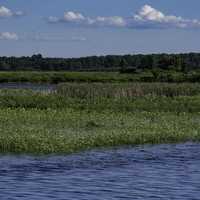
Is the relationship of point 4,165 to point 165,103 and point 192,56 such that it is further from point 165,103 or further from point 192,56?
point 192,56

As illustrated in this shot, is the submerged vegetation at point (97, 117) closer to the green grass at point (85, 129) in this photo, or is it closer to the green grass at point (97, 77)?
the green grass at point (85, 129)

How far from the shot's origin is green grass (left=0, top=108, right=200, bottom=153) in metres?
25.1

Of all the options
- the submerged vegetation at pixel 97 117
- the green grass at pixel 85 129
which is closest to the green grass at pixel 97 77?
the submerged vegetation at pixel 97 117

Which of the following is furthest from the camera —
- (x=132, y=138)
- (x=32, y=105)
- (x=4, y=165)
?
(x=32, y=105)

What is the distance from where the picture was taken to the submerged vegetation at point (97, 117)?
26.0m

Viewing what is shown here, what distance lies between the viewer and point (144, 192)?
18.1 metres

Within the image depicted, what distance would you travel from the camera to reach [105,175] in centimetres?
2045

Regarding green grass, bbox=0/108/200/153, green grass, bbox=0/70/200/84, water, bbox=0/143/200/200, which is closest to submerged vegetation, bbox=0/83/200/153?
green grass, bbox=0/108/200/153

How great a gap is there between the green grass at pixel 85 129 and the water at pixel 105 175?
43.8 inches

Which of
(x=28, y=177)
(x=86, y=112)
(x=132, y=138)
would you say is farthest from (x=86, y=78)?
(x=28, y=177)

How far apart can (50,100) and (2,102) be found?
276 cm

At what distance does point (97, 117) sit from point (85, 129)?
16.9 feet

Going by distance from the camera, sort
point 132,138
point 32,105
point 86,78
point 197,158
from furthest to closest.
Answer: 1. point 86,78
2. point 32,105
3. point 132,138
4. point 197,158

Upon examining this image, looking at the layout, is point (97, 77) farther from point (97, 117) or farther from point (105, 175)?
point (105, 175)
